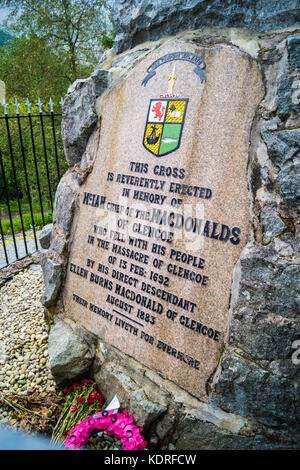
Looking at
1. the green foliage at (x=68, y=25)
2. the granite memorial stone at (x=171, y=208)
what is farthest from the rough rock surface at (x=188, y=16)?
the green foliage at (x=68, y=25)

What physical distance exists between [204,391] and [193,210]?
4.14 feet

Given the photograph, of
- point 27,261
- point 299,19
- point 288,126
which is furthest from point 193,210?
point 27,261

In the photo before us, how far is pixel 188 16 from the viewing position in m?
2.76

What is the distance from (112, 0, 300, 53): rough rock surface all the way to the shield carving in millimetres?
666

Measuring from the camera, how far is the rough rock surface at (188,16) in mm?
2344

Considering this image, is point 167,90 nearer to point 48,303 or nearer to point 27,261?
point 48,303

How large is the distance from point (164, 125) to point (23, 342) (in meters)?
2.70

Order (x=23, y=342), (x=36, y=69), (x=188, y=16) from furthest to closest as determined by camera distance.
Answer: (x=36, y=69), (x=23, y=342), (x=188, y=16)

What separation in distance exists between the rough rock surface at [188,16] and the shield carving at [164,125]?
0.67 meters

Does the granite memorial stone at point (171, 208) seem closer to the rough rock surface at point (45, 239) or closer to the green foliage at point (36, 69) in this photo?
the rough rock surface at point (45, 239)

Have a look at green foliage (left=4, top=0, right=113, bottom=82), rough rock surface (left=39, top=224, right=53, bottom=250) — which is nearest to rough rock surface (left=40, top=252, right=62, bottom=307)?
Answer: rough rock surface (left=39, top=224, right=53, bottom=250)

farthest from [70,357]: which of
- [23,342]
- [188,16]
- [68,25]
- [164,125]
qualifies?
[68,25]

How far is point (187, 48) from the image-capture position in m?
2.64

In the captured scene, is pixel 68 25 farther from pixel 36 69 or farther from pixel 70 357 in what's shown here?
pixel 70 357
